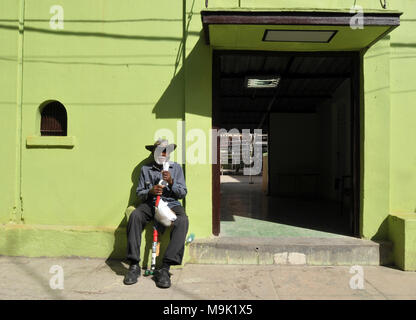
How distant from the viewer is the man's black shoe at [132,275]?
142 inches

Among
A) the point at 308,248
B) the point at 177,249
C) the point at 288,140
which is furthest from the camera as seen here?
the point at 288,140

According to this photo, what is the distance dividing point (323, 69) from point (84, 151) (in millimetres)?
5357

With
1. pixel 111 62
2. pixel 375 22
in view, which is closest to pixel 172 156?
pixel 111 62

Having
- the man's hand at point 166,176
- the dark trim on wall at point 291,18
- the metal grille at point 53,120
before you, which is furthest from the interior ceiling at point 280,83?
the metal grille at point 53,120

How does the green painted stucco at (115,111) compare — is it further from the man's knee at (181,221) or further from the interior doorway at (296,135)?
the man's knee at (181,221)

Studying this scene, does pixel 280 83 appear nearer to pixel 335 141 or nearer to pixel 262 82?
pixel 262 82

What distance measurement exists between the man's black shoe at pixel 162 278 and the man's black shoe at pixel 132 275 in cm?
26

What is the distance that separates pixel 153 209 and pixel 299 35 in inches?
127

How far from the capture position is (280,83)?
735 centimetres

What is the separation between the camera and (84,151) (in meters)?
4.57

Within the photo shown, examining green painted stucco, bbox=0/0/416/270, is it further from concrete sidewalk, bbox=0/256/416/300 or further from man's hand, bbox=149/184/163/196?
man's hand, bbox=149/184/163/196

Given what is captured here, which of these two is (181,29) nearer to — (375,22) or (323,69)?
(375,22)

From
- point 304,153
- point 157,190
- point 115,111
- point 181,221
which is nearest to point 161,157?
point 157,190

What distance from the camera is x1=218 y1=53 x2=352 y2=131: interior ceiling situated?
5930 mm
